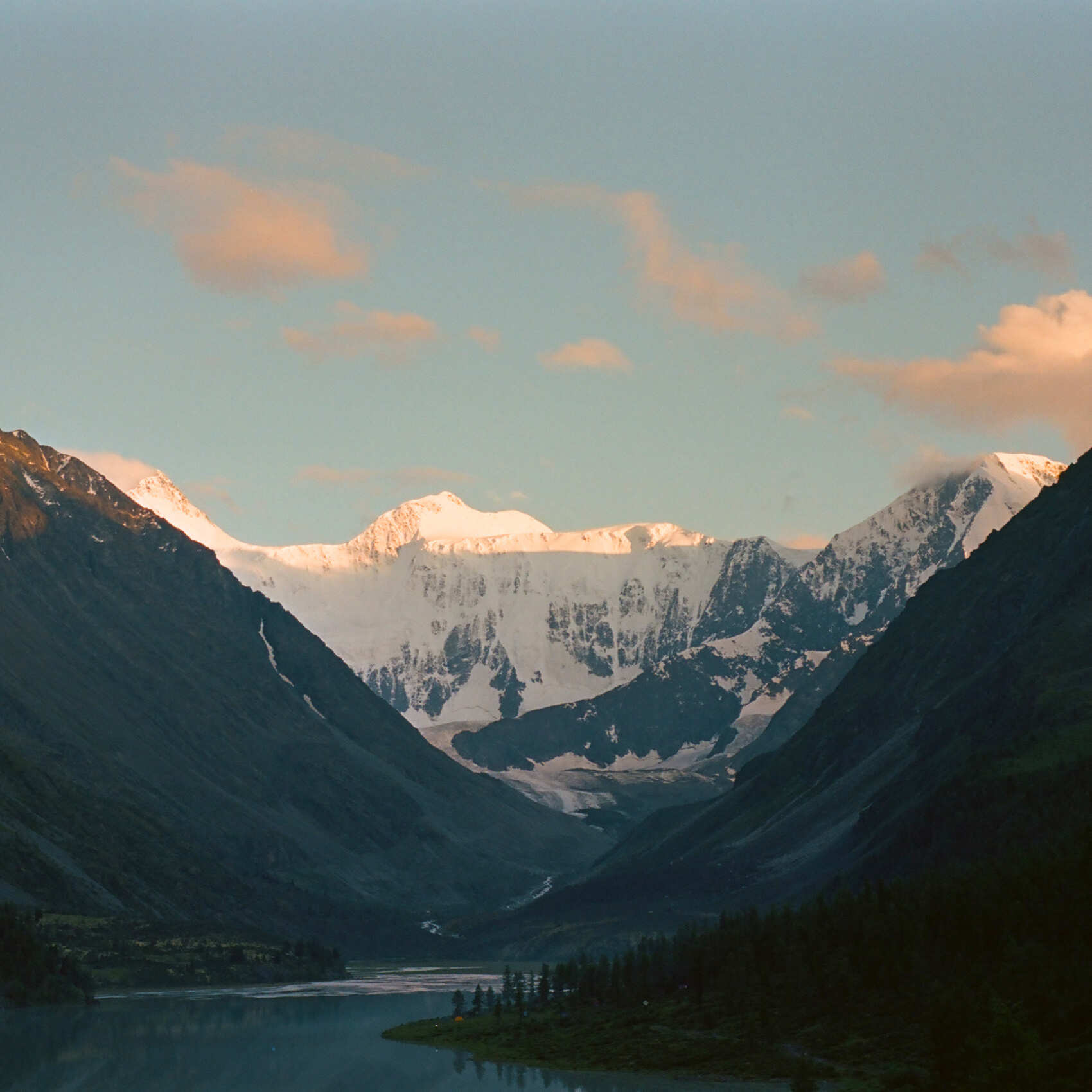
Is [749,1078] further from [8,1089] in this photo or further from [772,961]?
[8,1089]

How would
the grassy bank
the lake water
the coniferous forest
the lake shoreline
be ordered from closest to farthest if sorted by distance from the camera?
the coniferous forest < the lake shoreline < the grassy bank < the lake water

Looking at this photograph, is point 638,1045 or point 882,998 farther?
point 638,1045

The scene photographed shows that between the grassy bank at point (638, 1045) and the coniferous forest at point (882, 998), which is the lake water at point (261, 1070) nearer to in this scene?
the grassy bank at point (638, 1045)

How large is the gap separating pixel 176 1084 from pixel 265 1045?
3528 cm

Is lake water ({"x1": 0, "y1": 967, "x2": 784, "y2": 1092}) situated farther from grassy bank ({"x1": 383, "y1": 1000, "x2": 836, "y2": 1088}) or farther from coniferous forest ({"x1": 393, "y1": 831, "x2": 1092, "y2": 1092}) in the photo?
coniferous forest ({"x1": 393, "y1": 831, "x2": 1092, "y2": 1092})

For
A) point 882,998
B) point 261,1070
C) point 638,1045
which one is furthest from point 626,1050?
point 261,1070

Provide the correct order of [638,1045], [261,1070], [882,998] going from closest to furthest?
1. [882,998]
2. [638,1045]
3. [261,1070]

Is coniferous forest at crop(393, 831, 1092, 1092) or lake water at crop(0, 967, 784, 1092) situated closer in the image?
coniferous forest at crop(393, 831, 1092, 1092)

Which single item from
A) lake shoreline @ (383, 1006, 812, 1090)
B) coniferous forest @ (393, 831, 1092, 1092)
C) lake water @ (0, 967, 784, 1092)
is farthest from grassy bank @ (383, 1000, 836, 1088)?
lake water @ (0, 967, 784, 1092)

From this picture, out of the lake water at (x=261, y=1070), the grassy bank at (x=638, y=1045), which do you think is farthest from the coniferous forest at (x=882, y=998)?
the lake water at (x=261, y=1070)

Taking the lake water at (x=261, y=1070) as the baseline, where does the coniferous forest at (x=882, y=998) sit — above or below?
above

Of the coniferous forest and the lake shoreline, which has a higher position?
the coniferous forest

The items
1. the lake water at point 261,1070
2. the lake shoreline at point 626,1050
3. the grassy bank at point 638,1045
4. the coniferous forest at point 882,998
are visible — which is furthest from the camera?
the lake water at point 261,1070

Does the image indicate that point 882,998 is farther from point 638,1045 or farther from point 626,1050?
point 626,1050
